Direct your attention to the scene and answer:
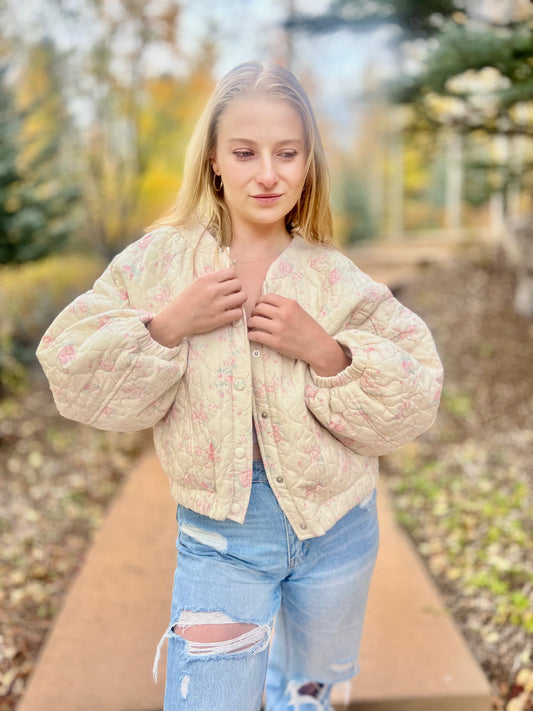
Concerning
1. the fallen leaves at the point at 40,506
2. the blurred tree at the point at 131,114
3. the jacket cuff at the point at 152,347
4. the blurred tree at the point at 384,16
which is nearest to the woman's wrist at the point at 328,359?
the jacket cuff at the point at 152,347

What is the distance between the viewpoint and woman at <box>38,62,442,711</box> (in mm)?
1515

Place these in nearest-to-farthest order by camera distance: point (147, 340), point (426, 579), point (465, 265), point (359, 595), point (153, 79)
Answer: point (147, 340)
point (359, 595)
point (426, 579)
point (465, 265)
point (153, 79)

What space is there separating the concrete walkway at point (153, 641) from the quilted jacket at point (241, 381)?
1.02m

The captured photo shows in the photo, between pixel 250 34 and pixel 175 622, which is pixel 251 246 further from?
pixel 250 34

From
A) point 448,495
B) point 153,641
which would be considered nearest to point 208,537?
point 153,641

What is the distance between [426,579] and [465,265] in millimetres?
5432

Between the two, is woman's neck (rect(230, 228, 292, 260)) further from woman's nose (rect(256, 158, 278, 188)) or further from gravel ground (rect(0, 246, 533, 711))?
gravel ground (rect(0, 246, 533, 711))

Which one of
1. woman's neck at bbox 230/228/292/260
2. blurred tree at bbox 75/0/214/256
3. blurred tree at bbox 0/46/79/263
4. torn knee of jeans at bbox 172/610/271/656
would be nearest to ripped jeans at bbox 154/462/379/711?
torn knee of jeans at bbox 172/610/271/656

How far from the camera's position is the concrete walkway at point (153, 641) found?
2.31 m

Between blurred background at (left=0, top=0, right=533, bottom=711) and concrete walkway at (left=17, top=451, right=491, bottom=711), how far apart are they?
0.64 feet

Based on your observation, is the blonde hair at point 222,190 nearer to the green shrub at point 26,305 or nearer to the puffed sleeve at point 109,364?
the puffed sleeve at point 109,364

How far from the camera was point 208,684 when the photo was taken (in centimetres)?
153

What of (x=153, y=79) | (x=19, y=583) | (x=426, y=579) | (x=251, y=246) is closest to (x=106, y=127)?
(x=153, y=79)

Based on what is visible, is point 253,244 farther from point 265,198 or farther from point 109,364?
point 109,364
